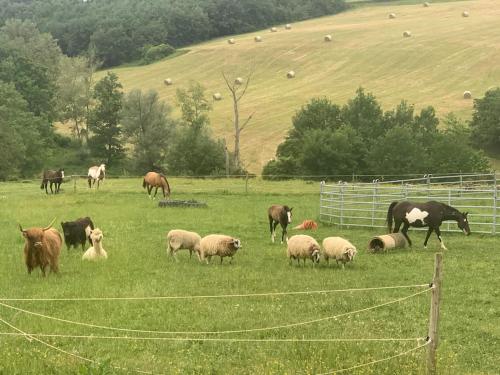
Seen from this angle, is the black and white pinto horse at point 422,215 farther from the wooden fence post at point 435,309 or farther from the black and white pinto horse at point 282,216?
the wooden fence post at point 435,309

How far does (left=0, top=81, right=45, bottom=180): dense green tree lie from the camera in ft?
177

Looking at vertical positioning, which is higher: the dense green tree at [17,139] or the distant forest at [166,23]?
the distant forest at [166,23]

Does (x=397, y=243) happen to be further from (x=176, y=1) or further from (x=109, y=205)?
(x=176, y=1)

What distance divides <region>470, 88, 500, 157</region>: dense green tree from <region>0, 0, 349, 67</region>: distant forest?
209 ft

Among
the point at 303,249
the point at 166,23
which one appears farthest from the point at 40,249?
the point at 166,23

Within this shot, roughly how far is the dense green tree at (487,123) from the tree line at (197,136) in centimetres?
8

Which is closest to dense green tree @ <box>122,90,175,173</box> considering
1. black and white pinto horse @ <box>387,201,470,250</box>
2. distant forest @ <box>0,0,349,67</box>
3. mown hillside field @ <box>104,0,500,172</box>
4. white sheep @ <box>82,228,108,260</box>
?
mown hillside field @ <box>104,0,500,172</box>

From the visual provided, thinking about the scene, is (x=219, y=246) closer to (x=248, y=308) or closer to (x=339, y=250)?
(x=339, y=250)

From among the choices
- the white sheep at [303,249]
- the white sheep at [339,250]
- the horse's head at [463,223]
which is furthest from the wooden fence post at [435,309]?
the horse's head at [463,223]

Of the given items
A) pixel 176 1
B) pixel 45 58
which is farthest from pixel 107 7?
pixel 45 58

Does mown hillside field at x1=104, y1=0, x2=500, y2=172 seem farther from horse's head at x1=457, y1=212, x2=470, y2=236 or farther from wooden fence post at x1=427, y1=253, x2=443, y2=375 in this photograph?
wooden fence post at x1=427, y1=253, x2=443, y2=375

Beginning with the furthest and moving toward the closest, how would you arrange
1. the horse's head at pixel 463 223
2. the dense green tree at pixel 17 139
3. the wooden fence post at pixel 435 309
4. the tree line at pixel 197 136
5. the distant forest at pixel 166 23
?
the distant forest at pixel 166 23, the dense green tree at pixel 17 139, the tree line at pixel 197 136, the horse's head at pixel 463 223, the wooden fence post at pixel 435 309

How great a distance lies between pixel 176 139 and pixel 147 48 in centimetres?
5522

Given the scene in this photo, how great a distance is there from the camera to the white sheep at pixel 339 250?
1528 cm
